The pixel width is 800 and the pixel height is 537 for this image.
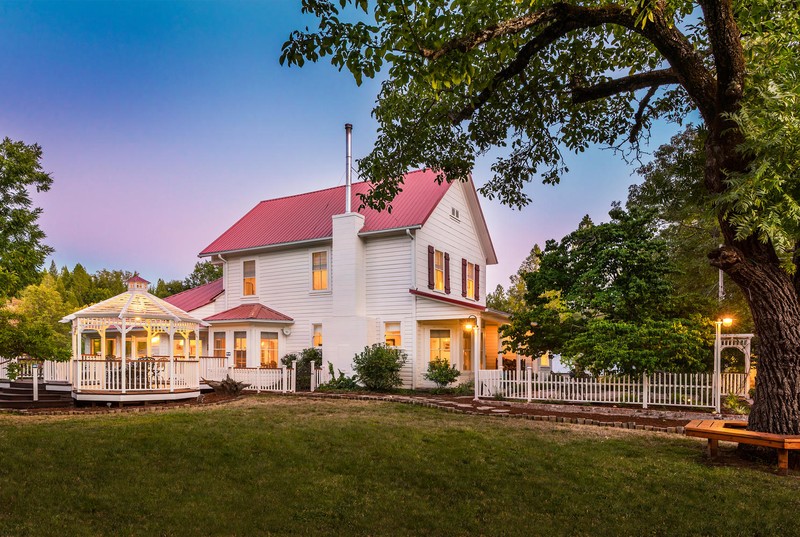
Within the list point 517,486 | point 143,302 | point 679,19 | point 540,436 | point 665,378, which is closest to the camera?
point 517,486

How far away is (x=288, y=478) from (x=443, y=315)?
45.0 feet

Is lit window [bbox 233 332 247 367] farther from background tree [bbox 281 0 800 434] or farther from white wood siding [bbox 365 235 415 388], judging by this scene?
background tree [bbox 281 0 800 434]

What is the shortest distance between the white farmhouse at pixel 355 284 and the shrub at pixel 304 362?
1.76 feet

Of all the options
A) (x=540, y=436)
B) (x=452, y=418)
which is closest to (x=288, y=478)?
(x=540, y=436)

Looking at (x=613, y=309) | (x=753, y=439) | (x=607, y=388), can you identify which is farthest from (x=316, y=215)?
(x=753, y=439)

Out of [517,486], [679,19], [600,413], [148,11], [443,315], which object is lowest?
[600,413]

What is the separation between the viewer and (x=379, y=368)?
19.7 m

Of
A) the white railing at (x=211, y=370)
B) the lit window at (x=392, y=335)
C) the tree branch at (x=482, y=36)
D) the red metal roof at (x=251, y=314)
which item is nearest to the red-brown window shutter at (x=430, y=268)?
the lit window at (x=392, y=335)

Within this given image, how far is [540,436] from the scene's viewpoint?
10.1 m

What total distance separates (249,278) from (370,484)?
65.3 ft

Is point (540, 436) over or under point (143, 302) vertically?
under

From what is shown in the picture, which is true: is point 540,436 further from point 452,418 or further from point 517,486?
point 517,486

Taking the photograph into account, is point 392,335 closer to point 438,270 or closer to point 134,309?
point 438,270

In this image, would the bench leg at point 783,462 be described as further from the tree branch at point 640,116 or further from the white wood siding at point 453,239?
the white wood siding at point 453,239
